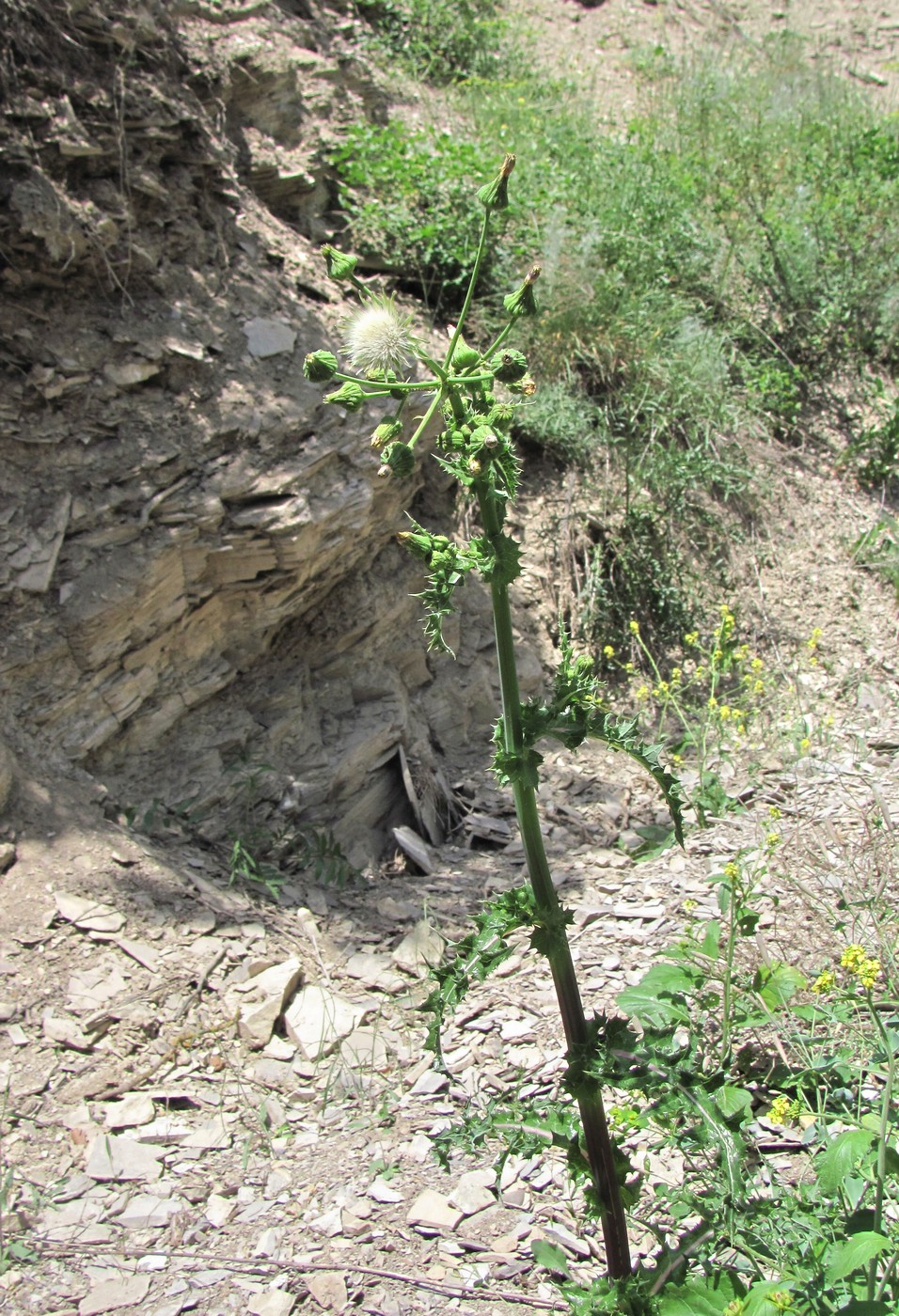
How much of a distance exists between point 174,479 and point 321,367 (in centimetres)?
254

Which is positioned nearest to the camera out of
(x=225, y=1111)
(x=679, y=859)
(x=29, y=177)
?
(x=225, y=1111)

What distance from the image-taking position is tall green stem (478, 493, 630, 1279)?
171cm

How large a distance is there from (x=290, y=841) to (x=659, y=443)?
304 cm

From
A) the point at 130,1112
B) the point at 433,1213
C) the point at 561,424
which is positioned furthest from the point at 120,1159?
the point at 561,424

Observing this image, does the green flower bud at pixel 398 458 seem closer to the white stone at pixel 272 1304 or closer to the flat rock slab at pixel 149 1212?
the white stone at pixel 272 1304

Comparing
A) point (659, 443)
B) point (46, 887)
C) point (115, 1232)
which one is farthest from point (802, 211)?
point (115, 1232)

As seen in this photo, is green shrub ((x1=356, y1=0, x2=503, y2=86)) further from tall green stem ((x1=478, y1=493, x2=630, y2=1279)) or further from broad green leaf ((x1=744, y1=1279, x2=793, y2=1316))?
broad green leaf ((x1=744, y1=1279, x2=793, y2=1316))

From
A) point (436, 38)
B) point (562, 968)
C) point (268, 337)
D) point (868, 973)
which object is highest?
point (436, 38)

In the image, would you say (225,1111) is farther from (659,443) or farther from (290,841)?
(659,443)

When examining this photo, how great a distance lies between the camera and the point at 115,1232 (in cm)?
238

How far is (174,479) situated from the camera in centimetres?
405

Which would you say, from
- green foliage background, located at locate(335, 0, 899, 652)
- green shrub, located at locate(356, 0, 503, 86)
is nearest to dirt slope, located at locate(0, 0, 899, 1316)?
green foliage background, located at locate(335, 0, 899, 652)

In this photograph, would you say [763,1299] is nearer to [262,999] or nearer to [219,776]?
[262,999]

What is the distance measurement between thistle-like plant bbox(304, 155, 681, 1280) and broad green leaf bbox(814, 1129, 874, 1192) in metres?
0.39
